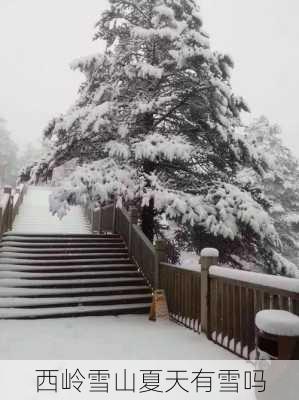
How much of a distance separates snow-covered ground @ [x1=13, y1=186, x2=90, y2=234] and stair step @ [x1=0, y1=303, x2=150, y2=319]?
687cm

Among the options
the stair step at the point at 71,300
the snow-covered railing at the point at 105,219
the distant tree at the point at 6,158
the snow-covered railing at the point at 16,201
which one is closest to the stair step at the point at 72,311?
the stair step at the point at 71,300

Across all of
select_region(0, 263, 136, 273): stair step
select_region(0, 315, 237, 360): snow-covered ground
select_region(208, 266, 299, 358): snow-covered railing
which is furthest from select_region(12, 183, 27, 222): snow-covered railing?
select_region(208, 266, 299, 358): snow-covered railing

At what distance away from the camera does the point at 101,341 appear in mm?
6574

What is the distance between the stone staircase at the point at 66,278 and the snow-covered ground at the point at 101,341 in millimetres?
649

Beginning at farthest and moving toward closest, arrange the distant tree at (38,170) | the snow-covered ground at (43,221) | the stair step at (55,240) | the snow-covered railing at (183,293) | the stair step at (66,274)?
1. the snow-covered ground at (43,221)
2. the stair step at (55,240)
3. the distant tree at (38,170)
4. the stair step at (66,274)
5. the snow-covered railing at (183,293)

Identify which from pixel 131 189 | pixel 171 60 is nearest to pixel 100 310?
pixel 131 189

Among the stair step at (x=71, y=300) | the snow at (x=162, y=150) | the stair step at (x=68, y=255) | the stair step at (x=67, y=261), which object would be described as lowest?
the stair step at (x=71, y=300)

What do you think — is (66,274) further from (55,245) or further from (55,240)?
(55,240)

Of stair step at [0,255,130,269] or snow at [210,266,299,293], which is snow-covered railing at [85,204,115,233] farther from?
snow at [210,266,299,293]

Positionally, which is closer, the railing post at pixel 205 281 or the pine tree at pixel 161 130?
the railing post at pixel 205 281

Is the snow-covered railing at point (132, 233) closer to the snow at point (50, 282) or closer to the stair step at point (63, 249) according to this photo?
the stair step at point (63, 249)

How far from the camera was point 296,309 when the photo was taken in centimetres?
457

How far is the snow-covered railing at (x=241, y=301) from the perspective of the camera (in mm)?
4820

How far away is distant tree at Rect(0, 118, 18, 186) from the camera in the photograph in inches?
2237
